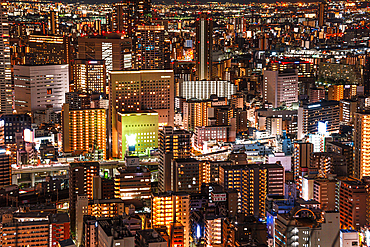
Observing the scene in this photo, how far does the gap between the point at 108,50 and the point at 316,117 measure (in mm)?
9256

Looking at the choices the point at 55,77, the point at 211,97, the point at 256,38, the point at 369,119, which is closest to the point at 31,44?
the point at 55,77

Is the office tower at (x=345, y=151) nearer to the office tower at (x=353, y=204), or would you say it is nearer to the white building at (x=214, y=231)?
the office tower at (x=353, y=204)

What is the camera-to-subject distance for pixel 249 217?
37.1ft

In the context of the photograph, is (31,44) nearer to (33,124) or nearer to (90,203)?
(33,124)

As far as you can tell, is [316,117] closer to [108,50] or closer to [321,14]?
[108,50]

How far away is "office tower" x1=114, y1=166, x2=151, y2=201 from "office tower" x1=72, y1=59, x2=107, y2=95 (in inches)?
426

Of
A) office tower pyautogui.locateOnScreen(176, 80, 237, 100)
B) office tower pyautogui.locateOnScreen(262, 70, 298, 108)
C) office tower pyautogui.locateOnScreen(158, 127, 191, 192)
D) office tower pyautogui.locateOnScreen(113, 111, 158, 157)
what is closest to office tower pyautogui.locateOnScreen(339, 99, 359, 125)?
office tower pyautogui.locateOnScreen(262, 70, 298, 108)

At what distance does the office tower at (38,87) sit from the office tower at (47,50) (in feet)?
11.2

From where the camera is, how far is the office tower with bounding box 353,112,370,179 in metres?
15.1

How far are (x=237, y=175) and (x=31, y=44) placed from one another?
17.3m

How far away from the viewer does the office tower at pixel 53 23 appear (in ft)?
99.9

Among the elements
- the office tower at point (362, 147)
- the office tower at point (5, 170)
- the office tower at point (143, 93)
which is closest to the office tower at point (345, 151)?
the office tower at point (362, 147)

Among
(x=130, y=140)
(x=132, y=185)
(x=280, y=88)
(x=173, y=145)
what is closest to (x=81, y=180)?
(x=132, y=185)

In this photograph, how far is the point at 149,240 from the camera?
9.43 m
